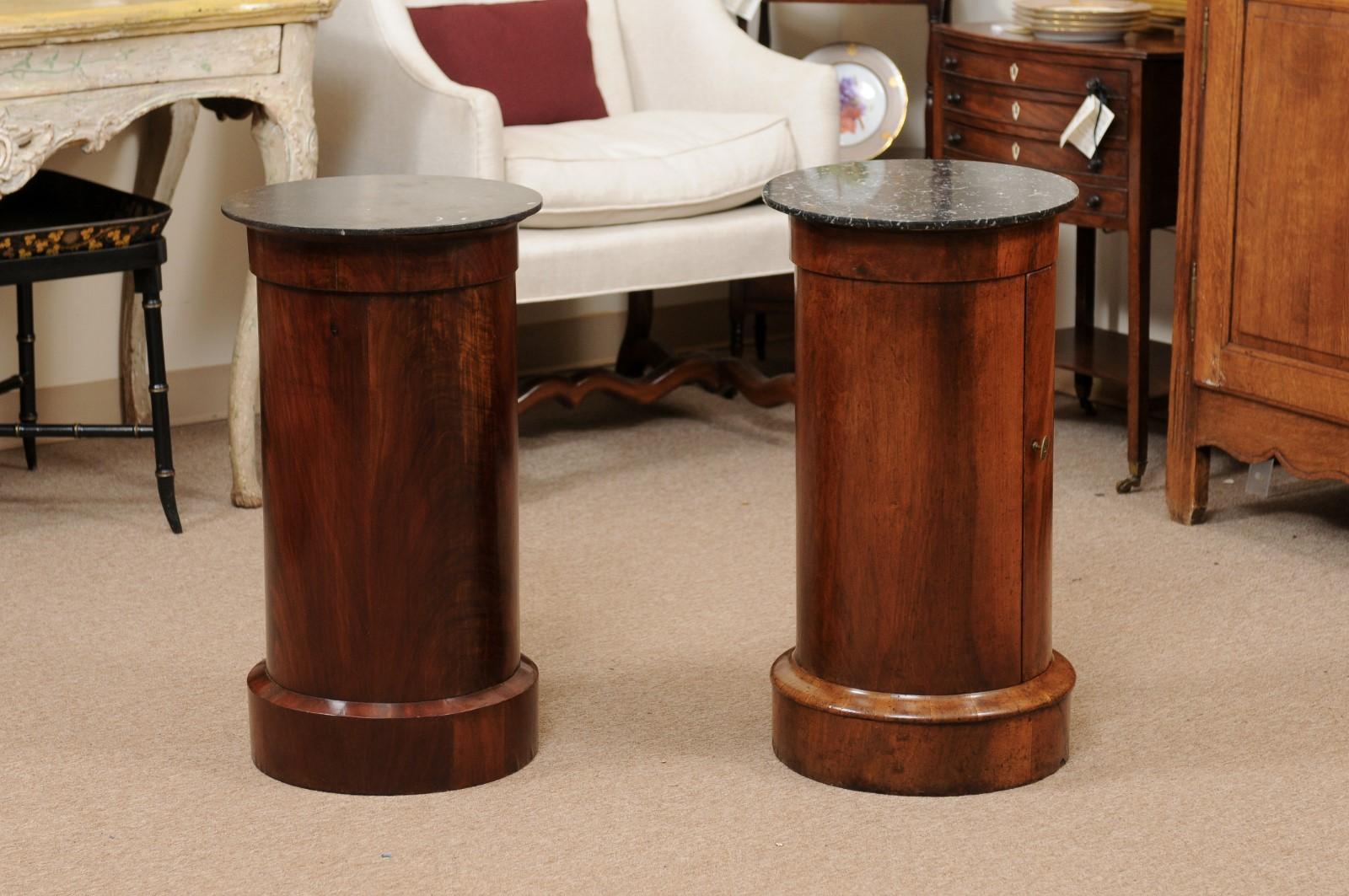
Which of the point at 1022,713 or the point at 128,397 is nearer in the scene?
the point at 1022,713

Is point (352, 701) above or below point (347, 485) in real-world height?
below

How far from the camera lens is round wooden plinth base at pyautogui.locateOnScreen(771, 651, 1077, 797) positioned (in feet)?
6.39

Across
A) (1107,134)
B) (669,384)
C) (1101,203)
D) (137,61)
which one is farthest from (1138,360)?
(137,61)

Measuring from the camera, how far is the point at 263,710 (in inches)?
79.2

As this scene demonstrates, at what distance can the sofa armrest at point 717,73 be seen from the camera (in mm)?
3355

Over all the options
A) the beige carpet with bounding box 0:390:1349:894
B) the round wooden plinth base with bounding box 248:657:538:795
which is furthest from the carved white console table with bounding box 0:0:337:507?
the round wooden plinth base with bounding box 248:657:538:795

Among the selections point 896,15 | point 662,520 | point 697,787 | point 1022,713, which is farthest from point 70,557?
point 896,15

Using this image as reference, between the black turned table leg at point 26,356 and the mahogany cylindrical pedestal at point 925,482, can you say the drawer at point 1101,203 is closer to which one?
the mahogany cylindrical pedestal at point 925,482

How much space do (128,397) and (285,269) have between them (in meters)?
1.67

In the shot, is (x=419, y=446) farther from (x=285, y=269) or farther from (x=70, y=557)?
(x=70, y=557)

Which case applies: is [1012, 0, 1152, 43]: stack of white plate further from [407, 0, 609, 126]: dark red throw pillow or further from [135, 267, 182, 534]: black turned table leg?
[135, 267, 182, 534]: black turned table leg

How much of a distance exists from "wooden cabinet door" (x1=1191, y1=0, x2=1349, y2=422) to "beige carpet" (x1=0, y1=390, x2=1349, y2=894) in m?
0.30

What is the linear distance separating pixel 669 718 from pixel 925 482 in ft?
1.59

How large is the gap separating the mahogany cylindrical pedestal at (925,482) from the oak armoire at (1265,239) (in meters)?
0.78
